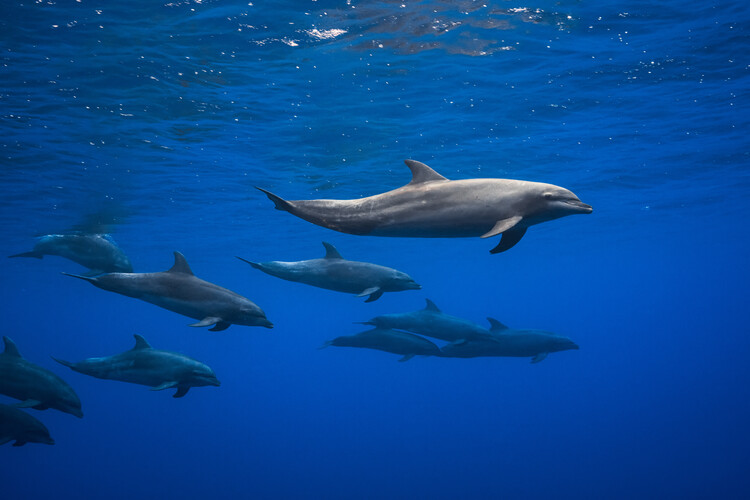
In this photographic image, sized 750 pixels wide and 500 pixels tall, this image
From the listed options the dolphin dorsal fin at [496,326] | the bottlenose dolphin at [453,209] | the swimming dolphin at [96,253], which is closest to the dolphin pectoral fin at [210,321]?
the bottlenose dolphin at [453,209]

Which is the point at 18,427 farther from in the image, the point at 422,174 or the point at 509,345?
the point at 509,345

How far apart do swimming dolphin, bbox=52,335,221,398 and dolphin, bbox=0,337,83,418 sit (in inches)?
15.6

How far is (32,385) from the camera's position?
8430mm

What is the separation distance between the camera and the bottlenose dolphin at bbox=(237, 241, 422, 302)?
793 centimetres

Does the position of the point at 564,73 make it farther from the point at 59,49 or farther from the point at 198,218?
the point at 198,218

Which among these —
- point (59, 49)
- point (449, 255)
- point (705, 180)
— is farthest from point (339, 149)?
point (449, 255)

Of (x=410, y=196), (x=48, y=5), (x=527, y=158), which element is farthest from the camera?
(x=527, y=158)

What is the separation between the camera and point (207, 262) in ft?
132

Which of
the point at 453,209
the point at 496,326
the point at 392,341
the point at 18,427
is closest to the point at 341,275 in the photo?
the point at 453,209

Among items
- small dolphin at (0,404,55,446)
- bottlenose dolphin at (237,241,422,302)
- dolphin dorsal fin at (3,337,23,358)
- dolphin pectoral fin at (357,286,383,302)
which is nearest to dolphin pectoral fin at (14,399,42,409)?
small dolphin at (0,404,55,446)

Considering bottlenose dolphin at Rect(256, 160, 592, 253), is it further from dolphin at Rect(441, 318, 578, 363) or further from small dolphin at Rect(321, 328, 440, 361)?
dolphin at Rect(441, 318, 578, 363)

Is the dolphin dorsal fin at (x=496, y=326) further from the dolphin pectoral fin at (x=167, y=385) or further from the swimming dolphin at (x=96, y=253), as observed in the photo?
the swimming dolphin at (x=96, y=253)

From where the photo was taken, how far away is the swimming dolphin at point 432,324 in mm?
13828

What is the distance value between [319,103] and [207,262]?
29598mm
